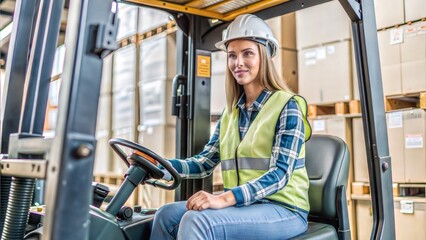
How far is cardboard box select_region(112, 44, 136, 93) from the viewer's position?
16.3ft

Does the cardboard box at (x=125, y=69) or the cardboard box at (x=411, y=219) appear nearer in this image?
the cardboard box at (x=411, y=219)

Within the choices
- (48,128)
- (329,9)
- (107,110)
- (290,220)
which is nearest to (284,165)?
(290,220)

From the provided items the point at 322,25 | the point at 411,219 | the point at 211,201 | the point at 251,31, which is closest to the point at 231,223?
the point at 211,201

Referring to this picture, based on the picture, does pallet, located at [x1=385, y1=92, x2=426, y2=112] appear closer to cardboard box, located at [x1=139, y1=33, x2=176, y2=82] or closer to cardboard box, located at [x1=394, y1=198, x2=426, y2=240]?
cardboard box, located at [x1=394, y1=198, x2=426, y2=240]

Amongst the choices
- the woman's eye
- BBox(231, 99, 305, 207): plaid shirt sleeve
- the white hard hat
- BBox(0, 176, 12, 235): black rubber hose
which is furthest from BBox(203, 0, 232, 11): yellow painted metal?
BBox(0, 176, 12, 235): black rubber hose

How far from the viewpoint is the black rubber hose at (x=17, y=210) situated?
57.5 inches

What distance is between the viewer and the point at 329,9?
4234mm

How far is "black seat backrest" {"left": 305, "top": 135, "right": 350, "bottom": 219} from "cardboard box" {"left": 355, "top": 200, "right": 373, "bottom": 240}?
1696mm

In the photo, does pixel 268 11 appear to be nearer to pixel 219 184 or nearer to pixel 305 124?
pixel 305 124

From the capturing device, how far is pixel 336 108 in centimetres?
411

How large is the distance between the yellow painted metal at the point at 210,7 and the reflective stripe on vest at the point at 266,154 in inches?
27.7

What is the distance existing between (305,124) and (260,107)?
0.23 meters

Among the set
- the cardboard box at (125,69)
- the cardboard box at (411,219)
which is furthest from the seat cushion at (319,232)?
the cardboard box at (125,69)

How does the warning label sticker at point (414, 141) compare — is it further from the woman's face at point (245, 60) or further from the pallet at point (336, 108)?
the woman's face at point (245, 60)
